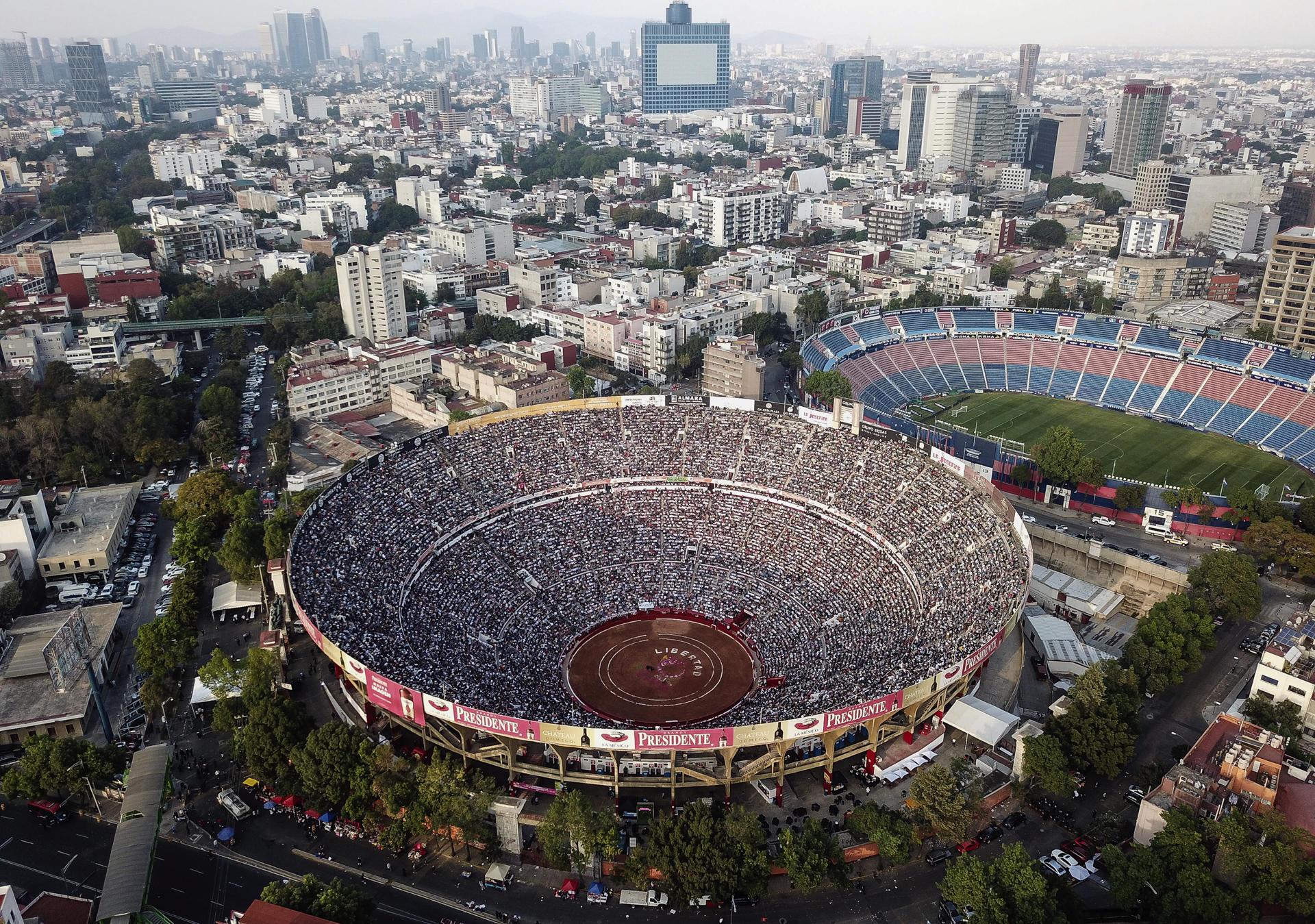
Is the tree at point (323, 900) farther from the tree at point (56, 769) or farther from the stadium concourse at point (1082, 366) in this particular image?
the stadium concourse at point (1082, 366)

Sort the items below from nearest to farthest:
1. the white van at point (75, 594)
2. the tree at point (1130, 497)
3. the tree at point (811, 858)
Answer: the tree at point (811, 858) → the white van at point (75, 594) → the tree at point (1130, 497)

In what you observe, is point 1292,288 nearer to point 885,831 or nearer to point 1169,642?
point 1169,642

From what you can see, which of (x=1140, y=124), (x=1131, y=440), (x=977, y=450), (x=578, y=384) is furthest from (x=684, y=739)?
(x=1140, y=124)

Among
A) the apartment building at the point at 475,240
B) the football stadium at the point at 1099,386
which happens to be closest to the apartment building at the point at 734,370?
the football stadium at the point at 1099,386

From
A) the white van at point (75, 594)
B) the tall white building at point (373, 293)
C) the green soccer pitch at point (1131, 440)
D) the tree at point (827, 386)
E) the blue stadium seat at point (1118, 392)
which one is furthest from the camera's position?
the tall white building at point (373, 293)

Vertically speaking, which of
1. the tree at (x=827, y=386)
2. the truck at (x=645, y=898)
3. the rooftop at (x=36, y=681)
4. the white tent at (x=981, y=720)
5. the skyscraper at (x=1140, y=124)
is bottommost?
the truck at (x=645, y=898)

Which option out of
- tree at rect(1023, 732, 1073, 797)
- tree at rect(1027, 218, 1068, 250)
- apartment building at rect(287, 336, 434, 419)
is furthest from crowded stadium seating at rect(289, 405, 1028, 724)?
tree at rect(1027, 218, 1068, 250)

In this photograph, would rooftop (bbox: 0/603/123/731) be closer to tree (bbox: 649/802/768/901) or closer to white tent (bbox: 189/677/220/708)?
white tent (bbox: 189/677/220/708)
